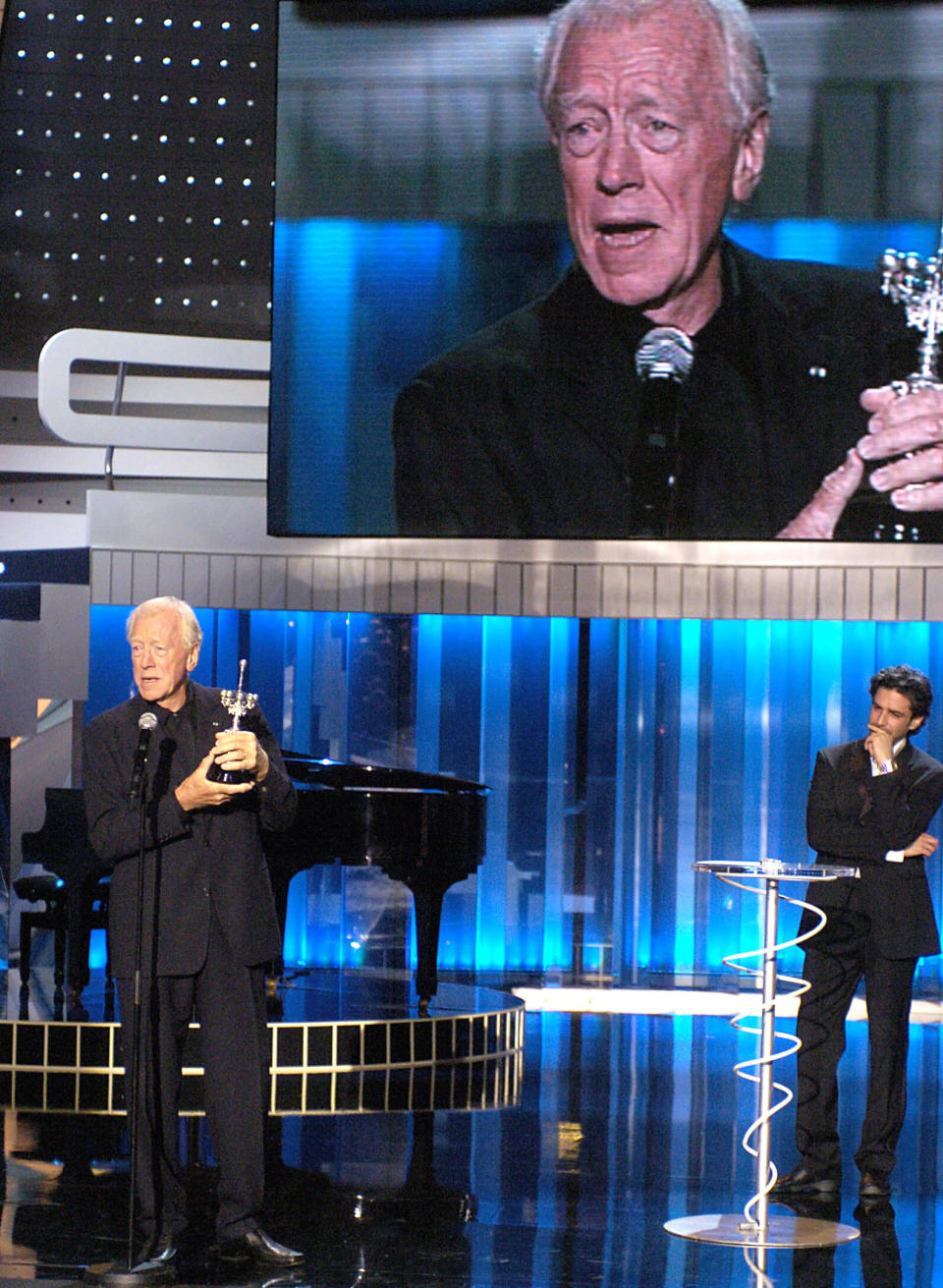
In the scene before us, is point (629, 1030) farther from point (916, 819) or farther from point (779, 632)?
point (916, 819)

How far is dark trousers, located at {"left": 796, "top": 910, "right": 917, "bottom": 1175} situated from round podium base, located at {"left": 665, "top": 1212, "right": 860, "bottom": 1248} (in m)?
0.31

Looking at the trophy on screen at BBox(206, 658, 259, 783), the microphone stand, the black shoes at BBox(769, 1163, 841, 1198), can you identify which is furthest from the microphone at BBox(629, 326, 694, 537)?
the microphone stand

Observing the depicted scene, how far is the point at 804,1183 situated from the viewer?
4.53 metres

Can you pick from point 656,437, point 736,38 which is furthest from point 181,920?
point 736,38

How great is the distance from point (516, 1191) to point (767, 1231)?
2.29ft

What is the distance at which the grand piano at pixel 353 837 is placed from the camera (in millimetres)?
6918

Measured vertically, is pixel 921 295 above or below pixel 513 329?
above

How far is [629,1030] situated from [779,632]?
2.38 meters

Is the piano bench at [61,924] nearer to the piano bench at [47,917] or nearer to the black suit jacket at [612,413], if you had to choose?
the piano bench at [47,917]


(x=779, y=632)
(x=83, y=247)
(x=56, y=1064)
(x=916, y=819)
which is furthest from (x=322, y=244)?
(x=916, y=819)

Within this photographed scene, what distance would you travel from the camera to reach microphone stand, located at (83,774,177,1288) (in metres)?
3.47

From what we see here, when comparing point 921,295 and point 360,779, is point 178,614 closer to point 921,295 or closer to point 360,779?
point 360,779

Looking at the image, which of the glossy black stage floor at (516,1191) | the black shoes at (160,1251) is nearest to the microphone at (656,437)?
the glossy black stage floor at (516,1191)

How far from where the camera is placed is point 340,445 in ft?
28.6
